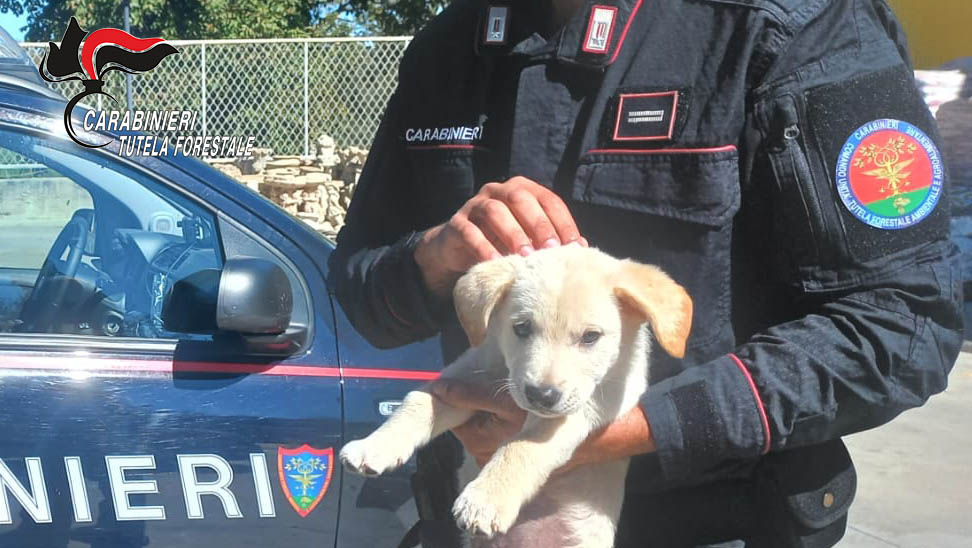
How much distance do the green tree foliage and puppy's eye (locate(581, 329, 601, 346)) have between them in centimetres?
1632

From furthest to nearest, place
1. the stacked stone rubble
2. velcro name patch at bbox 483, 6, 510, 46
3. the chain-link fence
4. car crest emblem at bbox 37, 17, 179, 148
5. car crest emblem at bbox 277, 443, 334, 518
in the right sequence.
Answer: the chain-link fence
the stacked stone rubble
car crest emblem at bbox 37, 17, 179, 148
car crest emblem at bbox 277, 443, 334, 518
velcro name patch at bbox 483, 6, 510, 46

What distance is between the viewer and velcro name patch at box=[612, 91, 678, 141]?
1.29 metres

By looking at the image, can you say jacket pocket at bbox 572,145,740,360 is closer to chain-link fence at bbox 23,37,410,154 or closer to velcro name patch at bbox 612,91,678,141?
velcro name patch at bbox 612,91,678,141

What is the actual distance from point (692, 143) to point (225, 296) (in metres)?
1.56

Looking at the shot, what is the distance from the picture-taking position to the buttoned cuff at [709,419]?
1.26 metres

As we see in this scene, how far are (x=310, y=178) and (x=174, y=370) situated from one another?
24.6 ft

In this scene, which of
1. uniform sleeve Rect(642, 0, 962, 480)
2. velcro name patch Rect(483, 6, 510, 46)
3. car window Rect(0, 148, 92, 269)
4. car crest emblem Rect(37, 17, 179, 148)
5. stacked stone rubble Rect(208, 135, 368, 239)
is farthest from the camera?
stacked stone rubble Rect(208, 135, 368, 239)

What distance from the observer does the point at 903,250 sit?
4.03ft

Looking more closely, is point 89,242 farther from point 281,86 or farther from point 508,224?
point 281,86

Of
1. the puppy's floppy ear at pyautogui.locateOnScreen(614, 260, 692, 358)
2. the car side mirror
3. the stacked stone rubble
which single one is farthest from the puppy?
the stacked stone rubble

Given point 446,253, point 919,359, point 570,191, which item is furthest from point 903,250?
point 446,253

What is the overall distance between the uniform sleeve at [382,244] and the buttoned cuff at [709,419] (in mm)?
405

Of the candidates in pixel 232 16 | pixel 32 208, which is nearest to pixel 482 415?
pixel 32 208

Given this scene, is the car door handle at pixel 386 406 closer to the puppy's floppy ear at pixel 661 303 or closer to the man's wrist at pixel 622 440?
the man's wrist at pixel 622 440
